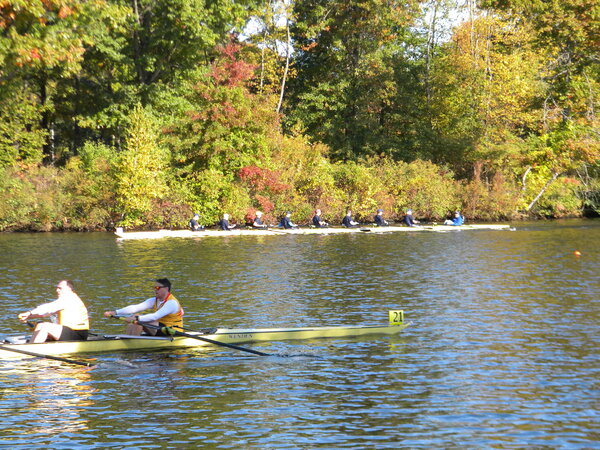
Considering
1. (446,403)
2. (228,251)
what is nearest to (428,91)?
(228,251)

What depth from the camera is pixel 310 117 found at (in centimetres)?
7325

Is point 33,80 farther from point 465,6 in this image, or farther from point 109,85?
point 465,6

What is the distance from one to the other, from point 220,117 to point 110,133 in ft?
40.0

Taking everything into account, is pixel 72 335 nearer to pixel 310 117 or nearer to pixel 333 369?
pixel 333 369

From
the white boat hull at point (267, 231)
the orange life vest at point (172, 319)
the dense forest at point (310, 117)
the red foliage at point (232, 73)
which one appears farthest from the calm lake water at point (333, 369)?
the red foliage at point (232, 73)

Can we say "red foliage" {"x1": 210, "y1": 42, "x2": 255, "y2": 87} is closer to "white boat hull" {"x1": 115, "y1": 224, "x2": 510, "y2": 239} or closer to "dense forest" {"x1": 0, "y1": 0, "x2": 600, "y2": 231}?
"dense forest" {"x1": 0, "y1": 0, "x2": 600, "y2": 231}

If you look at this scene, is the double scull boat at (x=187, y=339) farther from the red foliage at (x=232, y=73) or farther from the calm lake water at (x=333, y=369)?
the red foliage at (x=232, y=73)

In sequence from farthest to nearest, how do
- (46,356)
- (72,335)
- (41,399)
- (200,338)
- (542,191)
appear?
(542,191), (200,338), (72,335), (46,356), (41,399)

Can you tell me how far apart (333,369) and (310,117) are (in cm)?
5826

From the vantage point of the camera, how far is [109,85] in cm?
6028

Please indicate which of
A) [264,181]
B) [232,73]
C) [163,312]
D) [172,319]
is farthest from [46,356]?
[232,73]

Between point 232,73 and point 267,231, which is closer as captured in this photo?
point 267,231

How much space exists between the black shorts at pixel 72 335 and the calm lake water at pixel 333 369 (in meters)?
0.73

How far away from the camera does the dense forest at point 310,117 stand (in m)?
54.4
